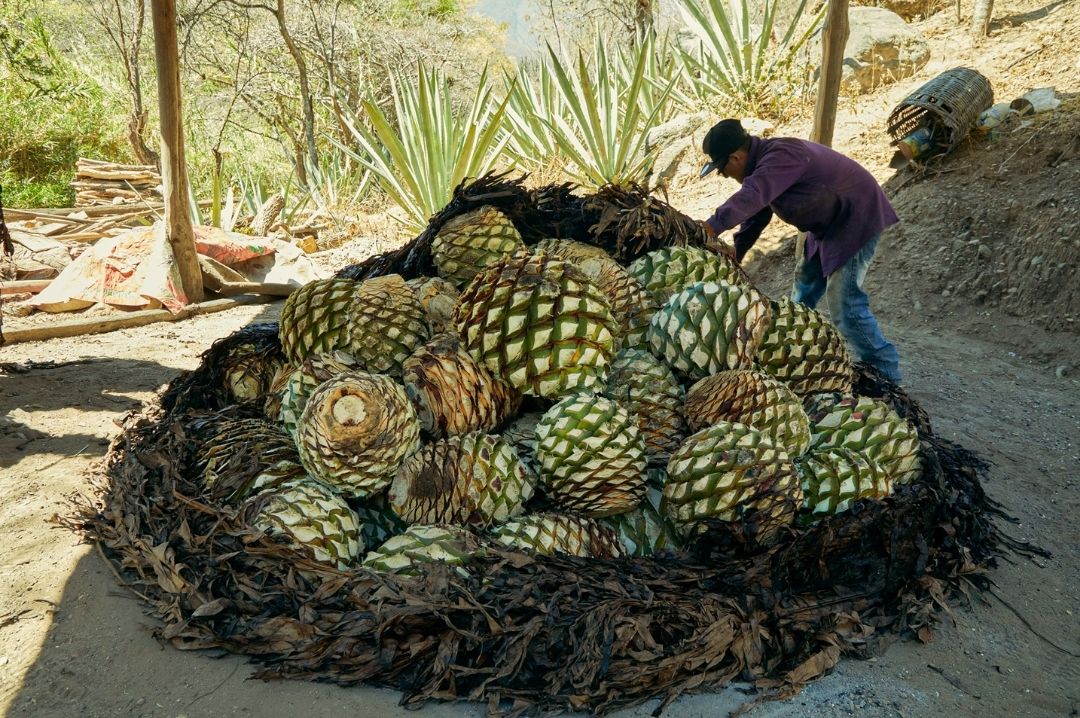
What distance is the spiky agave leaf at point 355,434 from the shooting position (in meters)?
1.69

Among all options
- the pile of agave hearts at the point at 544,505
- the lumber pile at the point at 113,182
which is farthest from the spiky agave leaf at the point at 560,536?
the lumber pile at the point at 113,182

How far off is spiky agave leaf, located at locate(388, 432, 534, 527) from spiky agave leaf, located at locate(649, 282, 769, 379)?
23.9 inches

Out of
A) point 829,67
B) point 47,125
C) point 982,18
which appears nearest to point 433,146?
point 829,67

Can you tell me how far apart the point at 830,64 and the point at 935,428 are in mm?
2936

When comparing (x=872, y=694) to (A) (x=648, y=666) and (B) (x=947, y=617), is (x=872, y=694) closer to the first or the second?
(B) (x=947, y=617)

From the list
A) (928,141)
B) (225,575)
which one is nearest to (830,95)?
(928,141)

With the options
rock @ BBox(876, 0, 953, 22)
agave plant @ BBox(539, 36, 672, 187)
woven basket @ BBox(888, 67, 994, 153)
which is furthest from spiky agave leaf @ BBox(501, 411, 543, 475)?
rock @ BBox(876, 0, 953, 22)

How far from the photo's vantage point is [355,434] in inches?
66.1

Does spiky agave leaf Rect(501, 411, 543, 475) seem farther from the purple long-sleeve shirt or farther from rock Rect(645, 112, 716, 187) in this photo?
rock Rect(645, 112, 716, 187)

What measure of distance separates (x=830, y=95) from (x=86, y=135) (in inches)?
587

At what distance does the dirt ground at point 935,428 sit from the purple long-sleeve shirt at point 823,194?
2.93ft

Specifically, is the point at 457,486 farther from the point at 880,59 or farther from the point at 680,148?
the point at 880,59

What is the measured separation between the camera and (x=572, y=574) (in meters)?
1.62

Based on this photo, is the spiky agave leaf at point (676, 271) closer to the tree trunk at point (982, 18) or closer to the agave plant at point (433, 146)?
the agave plant at point (433, 146)
